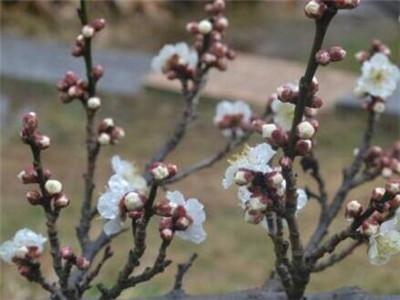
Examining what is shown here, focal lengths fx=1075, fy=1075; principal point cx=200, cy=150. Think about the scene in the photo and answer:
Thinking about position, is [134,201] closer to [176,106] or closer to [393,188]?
[393,188]

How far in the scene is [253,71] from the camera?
6320 millimetres

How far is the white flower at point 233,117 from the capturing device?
217 cm

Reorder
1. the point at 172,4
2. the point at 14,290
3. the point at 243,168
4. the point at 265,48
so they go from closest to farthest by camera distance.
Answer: the point at 243,168
the point at 14,290
the point at 265,48
the point at 172,4

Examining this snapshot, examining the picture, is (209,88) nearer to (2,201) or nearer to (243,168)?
(2,201)

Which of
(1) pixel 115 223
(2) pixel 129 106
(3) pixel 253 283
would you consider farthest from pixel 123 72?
(1) pixel 115 223

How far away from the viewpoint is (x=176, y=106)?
566 centimetres

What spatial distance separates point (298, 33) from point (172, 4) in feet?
3.62

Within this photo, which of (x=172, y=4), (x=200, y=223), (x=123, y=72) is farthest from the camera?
(x=172, y=4)

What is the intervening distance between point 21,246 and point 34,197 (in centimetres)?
7

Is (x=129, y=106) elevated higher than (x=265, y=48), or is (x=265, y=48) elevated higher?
(x=265, y=48)

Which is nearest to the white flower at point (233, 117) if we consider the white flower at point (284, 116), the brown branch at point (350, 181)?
the brown branch at point (350, 181)

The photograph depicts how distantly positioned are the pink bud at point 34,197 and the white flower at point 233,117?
890 millimetres

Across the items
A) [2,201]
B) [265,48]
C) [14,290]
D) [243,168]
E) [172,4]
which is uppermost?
[172,4]

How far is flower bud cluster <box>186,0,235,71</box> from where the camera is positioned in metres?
2.00
